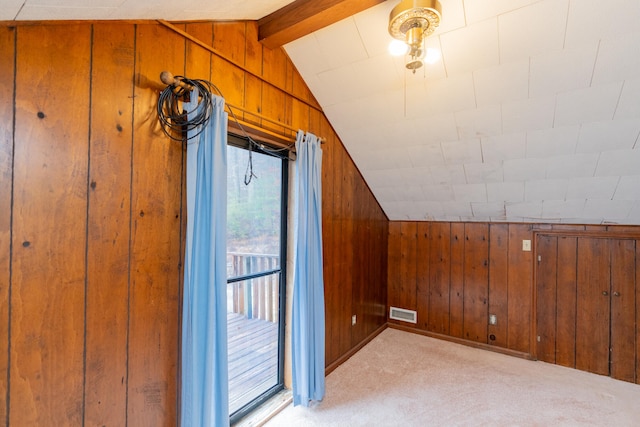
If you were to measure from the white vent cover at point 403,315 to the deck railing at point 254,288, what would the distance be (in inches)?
81.6

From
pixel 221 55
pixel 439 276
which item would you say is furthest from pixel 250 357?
pixel 439 276

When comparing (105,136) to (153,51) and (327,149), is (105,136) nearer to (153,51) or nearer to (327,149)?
(153,51)

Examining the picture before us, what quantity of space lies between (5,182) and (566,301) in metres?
4.21

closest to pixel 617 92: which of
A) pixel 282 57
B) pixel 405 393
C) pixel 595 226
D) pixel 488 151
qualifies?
pixel 488 151

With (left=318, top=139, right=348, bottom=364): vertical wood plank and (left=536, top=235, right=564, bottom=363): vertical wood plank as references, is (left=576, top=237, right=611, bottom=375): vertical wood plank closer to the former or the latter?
(left=536, top=235, right=564, bottom=363): vertical wood plank

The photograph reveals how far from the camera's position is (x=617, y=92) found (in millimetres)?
1799

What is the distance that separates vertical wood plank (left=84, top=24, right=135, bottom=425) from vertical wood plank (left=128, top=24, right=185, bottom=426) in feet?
0.13

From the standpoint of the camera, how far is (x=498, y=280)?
3291 millimetres

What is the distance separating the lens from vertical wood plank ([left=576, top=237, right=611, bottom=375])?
2824 millimetres

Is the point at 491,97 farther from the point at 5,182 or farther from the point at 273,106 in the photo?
the point at 5,182

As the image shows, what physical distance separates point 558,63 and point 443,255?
232 centimetres

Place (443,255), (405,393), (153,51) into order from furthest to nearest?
(443,255), (405,393), (153,51)

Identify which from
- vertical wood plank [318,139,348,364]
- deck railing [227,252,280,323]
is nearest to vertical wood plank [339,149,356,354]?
vertical wood plank [318,139,348,364]

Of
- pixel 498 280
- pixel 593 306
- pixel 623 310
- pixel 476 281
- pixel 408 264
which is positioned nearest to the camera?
pixel 623 310
